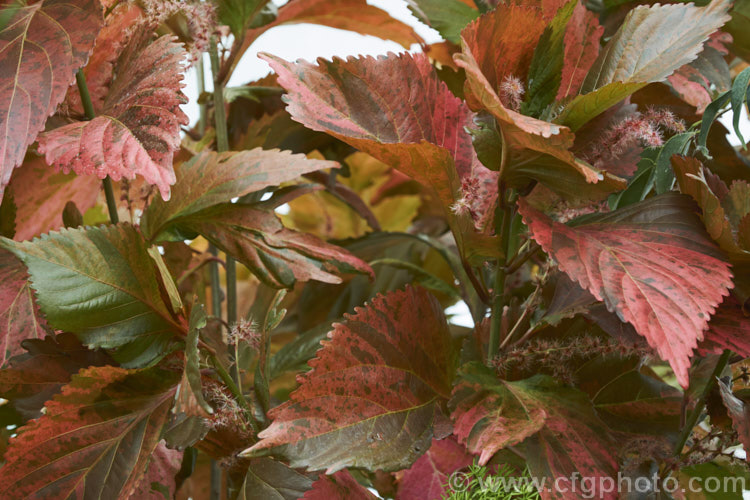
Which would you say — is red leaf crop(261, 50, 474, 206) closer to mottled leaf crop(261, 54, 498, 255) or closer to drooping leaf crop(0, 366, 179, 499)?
mottled leaf crop(261, 54, 498, 255)

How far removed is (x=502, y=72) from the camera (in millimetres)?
331

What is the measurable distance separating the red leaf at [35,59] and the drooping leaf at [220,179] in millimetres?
79

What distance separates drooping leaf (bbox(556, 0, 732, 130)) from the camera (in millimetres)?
307

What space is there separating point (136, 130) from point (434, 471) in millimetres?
227

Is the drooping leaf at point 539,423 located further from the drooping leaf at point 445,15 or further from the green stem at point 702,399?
the drooping leaf at point 445,15

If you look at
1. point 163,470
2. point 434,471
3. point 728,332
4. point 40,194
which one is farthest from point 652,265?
point 40,194

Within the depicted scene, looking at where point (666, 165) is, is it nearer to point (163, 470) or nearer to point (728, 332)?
point (728, 332)

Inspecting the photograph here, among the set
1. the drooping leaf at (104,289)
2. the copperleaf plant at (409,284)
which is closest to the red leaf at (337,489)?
the copperleaf plant at (409,284)

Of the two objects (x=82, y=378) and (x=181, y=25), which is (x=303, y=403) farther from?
(x=181, y=25)

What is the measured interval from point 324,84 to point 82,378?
7.1 inches

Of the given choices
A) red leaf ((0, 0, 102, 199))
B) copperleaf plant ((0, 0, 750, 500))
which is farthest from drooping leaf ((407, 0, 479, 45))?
red leaf ((0, 0, 102, 199))

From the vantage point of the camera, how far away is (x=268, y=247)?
38 centimetres

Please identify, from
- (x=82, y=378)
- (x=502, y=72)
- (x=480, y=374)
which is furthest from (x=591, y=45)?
(x=82, y=378)

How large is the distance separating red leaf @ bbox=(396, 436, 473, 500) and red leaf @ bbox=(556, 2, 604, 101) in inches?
7.5
